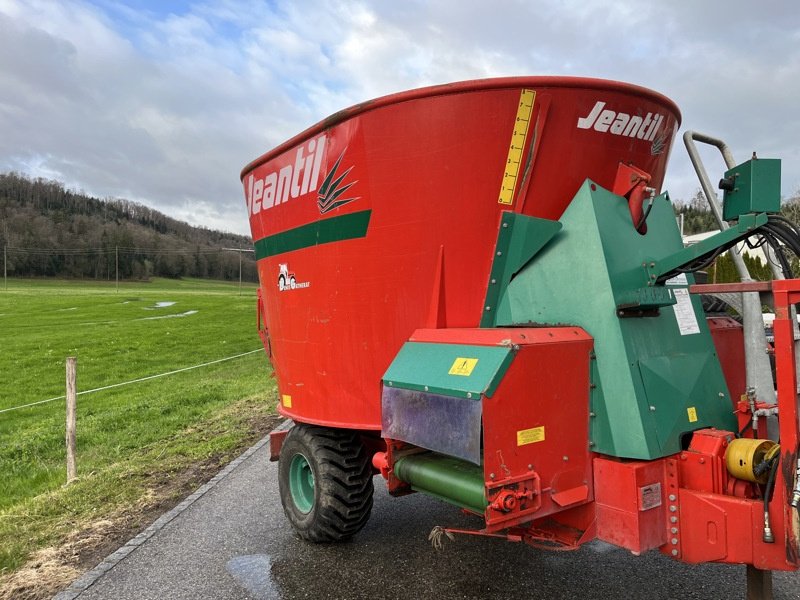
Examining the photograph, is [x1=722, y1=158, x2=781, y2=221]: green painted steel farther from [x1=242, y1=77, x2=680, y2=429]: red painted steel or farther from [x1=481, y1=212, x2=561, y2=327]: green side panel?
[x1=481, y1=212, x2=561, y2=327]: green side panel

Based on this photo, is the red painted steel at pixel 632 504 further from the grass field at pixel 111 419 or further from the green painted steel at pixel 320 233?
the grass field at pixel 111 419

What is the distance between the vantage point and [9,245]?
81.8 metres

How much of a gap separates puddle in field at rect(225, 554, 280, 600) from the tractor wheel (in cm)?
34

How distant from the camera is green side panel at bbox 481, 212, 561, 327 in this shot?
9.84 ft

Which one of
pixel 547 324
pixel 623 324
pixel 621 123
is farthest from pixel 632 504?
pixel 621 123

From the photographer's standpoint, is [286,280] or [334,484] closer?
[334,484]

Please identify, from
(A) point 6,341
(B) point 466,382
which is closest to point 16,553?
(B) point 466,382

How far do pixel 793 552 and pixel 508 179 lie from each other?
203 cm

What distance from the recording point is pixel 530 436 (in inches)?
100

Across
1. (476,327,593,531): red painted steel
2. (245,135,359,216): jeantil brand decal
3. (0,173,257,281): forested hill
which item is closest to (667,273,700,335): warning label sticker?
(476,327,593,531): red painted steel

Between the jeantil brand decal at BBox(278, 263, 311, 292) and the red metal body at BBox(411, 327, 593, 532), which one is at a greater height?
the jeantil brand decal at BBox(278, 263, 311, 292)

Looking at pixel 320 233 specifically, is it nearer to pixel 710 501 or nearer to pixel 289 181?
pixel 289 181

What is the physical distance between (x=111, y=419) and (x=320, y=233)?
734 cm

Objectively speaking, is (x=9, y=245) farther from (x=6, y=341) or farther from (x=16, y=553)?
(x=16, y=553)
